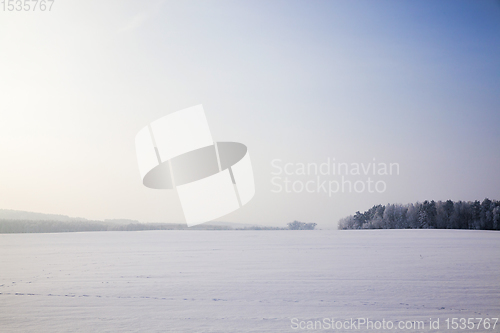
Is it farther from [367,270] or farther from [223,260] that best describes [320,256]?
[223,260]

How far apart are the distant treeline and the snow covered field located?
342 inches

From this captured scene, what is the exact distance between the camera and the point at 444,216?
15.5 meters

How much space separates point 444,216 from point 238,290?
14496 mm

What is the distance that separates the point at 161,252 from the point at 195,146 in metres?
2.82

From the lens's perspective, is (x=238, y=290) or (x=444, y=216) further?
(x=444, y=216)

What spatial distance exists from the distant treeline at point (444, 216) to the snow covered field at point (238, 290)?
8693 mm

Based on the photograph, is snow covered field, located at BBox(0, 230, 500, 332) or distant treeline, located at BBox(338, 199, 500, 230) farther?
distant treeline, located at BBox(338, 199, 500, 230)

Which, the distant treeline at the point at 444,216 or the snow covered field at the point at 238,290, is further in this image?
the distant treeline at the point at 444,216

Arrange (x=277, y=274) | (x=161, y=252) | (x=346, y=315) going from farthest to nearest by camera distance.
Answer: (x=161, y=252) < (x=277, y=274) < (x=346, y=315)

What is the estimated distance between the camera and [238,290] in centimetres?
436

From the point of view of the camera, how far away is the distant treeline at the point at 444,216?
Answer: 1485cm

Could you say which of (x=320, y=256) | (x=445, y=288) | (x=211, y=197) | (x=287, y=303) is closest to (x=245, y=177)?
(x=211, y=197)

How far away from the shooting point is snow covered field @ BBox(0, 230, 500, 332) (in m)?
3.33

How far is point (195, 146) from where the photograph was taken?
690 centimetres
